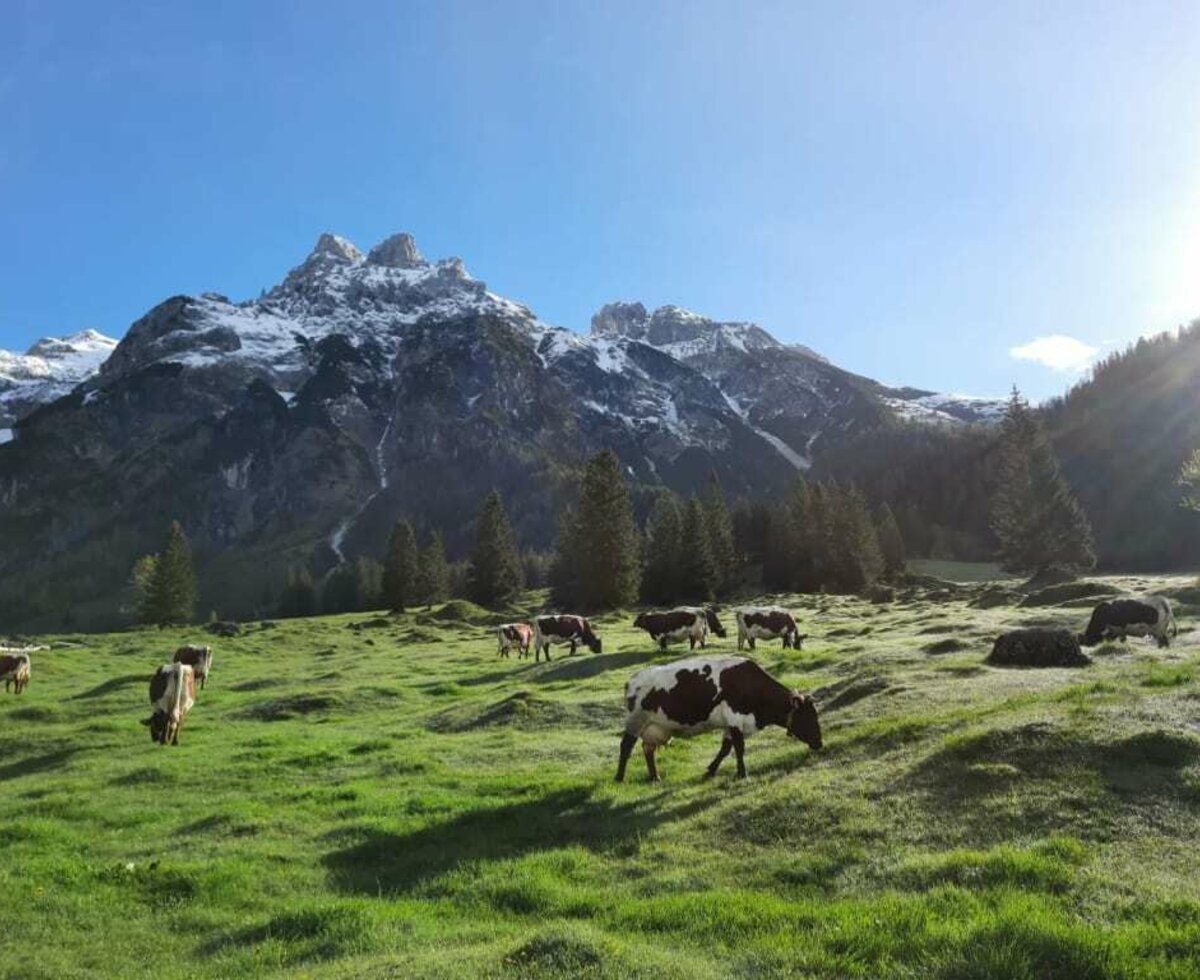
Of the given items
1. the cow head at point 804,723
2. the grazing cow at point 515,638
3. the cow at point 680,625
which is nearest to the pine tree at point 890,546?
the grazing cow at point 515,638

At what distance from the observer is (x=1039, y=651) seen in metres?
27.4

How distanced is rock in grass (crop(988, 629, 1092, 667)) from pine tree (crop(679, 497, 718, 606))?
3178 inches

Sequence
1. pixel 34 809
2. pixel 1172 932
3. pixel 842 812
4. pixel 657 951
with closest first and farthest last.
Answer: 1. pixel 1172 932
2. pixel 657 951
3. pixel 842 812
4. pixel 34 809

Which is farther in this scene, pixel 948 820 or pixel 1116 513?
pixel 1116 513

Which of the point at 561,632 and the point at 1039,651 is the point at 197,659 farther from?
the point at 1039,651

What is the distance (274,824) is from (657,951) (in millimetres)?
11393

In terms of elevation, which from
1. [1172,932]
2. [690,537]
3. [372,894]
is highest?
[690,537]

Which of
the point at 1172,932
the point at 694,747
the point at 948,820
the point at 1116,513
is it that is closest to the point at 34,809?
the point at 694,747

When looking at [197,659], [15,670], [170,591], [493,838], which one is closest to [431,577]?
[170,591]

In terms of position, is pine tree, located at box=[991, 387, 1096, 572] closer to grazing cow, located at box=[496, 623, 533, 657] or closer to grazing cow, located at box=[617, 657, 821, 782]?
grazing cow, located at box=[496, 623, 533, 657]

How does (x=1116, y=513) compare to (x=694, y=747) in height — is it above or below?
above

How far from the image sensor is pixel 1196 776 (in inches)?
540

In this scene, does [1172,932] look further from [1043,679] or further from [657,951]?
[1043,679]

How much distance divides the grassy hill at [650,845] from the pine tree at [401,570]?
89581 mm
